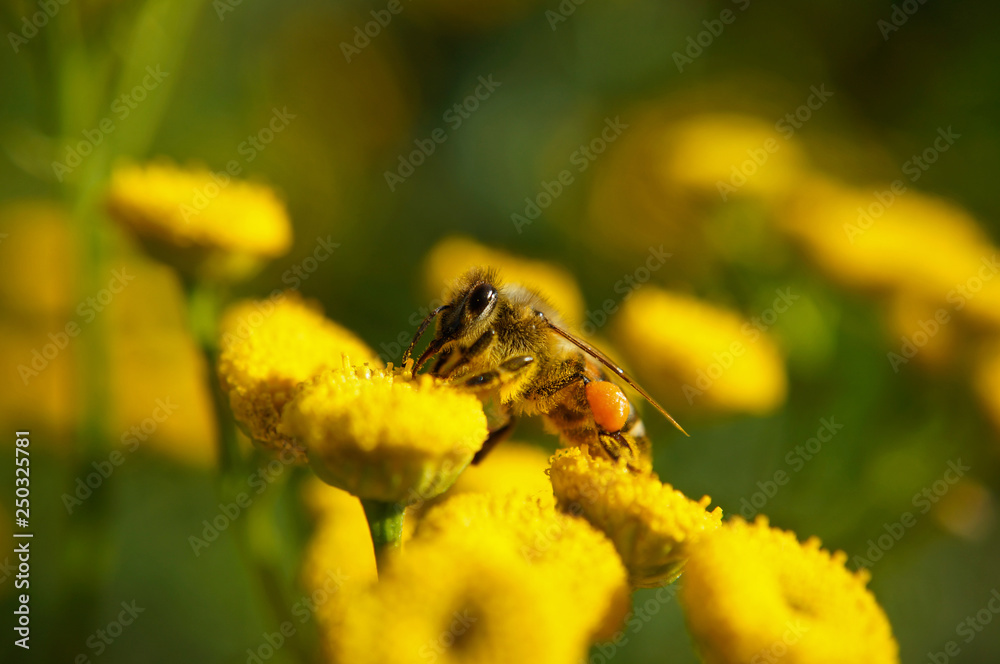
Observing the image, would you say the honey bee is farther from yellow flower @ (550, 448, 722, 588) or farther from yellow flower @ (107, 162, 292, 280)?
yellow flower @ (107, 162, 292, 280)

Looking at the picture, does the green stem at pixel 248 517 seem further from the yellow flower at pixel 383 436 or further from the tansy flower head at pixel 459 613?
the tansy flower head at pixel 459 613

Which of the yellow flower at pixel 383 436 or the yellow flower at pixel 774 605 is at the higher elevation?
the yellow flower at pixel 774 605

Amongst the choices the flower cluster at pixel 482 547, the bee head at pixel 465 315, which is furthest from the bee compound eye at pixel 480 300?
the flower cluster at pixel 482 547

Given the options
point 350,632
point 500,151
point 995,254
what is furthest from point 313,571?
point 995,254

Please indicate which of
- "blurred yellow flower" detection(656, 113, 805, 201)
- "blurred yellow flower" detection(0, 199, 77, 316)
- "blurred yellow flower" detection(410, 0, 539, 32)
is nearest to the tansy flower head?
"blurred yellow flower" detection(0, 199, 77, 316)

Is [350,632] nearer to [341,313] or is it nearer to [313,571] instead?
[313,571]
